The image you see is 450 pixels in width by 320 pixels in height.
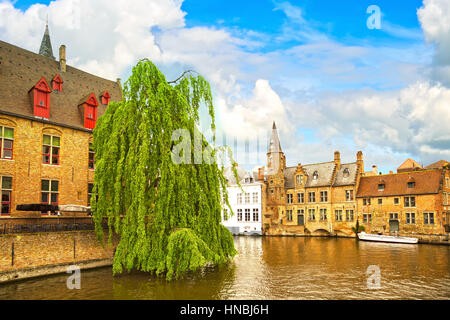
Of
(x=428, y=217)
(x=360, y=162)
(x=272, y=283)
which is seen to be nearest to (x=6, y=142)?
(x=272, y=283)

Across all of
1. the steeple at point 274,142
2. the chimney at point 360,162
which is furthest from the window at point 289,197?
the chimney at point 360,162

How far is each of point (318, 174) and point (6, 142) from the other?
121ft

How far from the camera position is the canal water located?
13594 mm

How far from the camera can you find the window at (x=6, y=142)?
18094mm

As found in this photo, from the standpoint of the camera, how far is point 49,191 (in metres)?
19.9

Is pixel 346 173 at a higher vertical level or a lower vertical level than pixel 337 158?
lower

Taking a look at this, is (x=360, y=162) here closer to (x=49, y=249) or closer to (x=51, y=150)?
(x=51, y=150)

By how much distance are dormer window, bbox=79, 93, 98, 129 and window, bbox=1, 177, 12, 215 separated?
589 cm

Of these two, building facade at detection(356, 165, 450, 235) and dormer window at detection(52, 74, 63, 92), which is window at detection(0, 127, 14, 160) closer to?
dormer window at detection(52, 74, 63, 92)

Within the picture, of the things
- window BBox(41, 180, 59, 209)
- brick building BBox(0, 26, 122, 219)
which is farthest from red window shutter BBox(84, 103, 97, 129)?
window BBox(41, 180, 59, 209)

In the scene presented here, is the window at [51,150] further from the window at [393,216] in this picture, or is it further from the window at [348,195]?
the window at [393,216]
